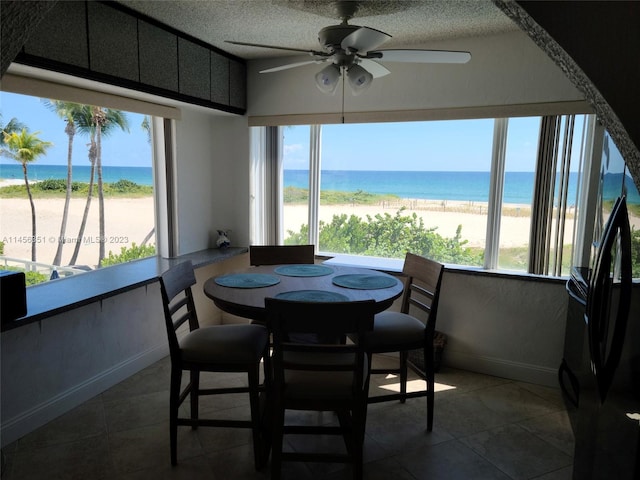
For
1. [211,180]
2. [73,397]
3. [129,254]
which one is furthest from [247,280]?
[211,180]

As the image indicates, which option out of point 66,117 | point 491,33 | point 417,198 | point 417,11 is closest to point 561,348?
point 491,33

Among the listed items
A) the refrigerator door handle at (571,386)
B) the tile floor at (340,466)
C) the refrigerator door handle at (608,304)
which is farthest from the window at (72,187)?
the refrigerator door handle at (571,386)

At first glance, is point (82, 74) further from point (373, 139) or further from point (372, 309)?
point (373, 139)

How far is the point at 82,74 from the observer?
230 centimetres

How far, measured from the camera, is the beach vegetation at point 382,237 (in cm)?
391

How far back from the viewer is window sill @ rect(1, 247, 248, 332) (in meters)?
2.23

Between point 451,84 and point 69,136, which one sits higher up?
point 451,84

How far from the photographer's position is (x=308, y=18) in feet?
8.50

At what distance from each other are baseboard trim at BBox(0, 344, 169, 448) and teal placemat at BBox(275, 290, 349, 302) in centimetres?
143

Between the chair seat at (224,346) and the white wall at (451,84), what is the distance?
1.98m

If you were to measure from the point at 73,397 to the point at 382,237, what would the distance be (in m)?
2.72

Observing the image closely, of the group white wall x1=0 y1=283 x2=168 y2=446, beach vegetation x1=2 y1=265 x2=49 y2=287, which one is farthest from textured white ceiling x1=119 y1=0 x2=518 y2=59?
white wall x1=0 y1=283 x2=168 y2=446

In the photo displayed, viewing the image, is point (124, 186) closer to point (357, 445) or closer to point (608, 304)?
point (357, 445)

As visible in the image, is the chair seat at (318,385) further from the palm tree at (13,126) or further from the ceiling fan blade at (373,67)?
the palm tree at (13,126)
